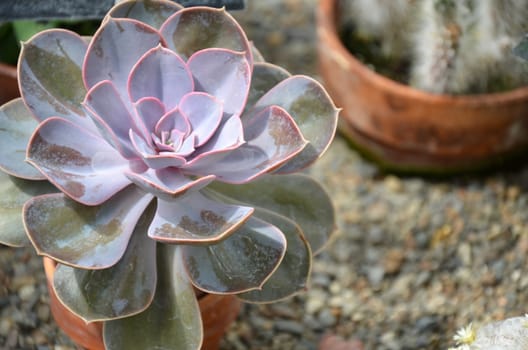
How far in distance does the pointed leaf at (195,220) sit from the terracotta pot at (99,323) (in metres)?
0.22

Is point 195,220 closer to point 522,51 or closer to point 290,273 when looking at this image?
point 290,273

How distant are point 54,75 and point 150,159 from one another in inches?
9.0

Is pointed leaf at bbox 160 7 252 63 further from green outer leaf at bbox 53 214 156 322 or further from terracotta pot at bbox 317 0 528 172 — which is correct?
terracotta pot at bbox 317 0 528 172

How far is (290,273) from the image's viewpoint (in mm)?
1250

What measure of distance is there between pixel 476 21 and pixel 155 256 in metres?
1.14

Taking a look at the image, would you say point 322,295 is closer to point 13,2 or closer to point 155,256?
point 155,256

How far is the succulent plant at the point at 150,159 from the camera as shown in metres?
1.12

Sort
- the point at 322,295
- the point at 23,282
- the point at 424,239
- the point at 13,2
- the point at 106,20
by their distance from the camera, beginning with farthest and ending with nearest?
the point at 424,239, the point at 322,295, the point at 23,282, the point at 13,2, the point at 106,20

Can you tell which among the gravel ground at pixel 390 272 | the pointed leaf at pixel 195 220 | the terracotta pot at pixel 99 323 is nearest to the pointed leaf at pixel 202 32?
the pointed leaf at pixel 195 220

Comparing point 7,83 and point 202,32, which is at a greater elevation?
point 202,32

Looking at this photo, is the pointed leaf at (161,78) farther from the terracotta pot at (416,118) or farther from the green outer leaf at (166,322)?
the terracotta pot at (416,118)

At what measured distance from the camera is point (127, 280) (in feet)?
3.85

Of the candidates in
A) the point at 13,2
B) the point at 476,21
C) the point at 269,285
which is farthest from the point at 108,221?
the point at 476,21

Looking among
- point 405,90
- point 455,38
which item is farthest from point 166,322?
point 455,38
